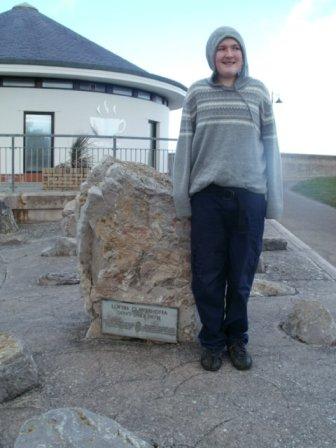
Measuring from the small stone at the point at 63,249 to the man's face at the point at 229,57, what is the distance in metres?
4.59

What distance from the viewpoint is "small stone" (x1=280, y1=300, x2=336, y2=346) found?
12.7ft

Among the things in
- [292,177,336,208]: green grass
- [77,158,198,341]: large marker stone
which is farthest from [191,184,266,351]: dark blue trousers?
[292,177,336,208]: green grass

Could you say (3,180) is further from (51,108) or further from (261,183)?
(261,183)

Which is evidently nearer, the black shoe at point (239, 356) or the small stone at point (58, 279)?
the black shoe at point (239, 356)

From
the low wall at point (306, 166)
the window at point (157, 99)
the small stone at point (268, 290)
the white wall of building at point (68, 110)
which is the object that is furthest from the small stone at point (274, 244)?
the low wall at point (306, 166)

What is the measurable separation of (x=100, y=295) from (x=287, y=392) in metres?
1.38

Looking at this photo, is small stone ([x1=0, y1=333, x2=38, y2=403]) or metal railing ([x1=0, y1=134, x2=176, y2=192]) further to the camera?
metal railing ([x1=0, y1=134, x2=176, y2=192])

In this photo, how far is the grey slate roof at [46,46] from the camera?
1580cm

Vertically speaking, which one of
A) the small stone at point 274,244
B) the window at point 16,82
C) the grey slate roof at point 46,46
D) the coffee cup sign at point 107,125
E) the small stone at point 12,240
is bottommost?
the small stone at point 12,240

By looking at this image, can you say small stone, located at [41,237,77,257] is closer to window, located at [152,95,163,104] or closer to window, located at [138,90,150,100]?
window, located at [138,90,150,100]

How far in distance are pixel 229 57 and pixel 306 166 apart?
27.2m

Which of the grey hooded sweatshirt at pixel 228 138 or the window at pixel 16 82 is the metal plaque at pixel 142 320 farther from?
the window at pixel 16 82

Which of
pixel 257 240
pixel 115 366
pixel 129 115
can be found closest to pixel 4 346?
pixel 115 366

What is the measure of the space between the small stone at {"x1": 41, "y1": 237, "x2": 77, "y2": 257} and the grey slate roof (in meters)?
9.34
